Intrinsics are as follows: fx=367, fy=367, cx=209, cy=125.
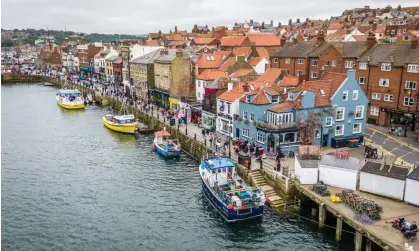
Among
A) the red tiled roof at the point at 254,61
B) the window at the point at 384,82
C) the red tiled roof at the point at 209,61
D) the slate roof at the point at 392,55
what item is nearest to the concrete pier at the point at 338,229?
the slate roof at the point at 392,55

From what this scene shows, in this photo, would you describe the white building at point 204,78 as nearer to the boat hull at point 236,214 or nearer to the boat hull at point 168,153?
the boat hull at point 168,153

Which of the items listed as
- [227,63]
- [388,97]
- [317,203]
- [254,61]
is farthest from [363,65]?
[317,203]

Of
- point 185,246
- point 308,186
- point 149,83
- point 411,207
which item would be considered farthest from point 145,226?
point 149,83

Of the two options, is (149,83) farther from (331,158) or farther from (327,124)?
(331,158)

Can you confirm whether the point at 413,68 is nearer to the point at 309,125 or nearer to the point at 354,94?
the point at 354,94

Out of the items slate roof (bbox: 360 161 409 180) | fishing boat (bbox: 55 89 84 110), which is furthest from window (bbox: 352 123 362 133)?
fishing boat (bbox: 55 89 84 110)

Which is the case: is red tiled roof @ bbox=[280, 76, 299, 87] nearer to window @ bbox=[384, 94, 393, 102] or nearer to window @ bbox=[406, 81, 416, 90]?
window @ bbox=[384, 94, 393, 102]
